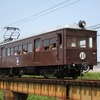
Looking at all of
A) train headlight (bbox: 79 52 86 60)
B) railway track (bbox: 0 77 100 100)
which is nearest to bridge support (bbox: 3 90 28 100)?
railway track (bbox: 0 77 100 100)

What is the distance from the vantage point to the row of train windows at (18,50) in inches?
874

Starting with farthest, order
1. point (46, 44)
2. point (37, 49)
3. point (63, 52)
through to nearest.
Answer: point (37, 49), point (46, 44), point (63, 52)

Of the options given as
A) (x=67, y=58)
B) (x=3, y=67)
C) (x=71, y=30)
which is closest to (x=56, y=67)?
(x=67, y=58)

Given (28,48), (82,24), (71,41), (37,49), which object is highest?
(82,24)

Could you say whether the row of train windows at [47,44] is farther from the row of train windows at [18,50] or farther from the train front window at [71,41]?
the row of train windows at [18,50]

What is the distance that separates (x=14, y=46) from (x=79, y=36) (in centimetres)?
774

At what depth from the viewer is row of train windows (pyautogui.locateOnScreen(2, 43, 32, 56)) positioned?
2220cm

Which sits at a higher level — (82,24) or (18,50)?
(82,24)

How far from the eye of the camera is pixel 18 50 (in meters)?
24.1

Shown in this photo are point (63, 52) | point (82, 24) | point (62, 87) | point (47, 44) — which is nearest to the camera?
point (62, 87)

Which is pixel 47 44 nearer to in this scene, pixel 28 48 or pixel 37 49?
pixel 37 49

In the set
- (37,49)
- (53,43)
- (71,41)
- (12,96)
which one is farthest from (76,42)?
(12,96)

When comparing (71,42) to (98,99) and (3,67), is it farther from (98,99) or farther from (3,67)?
(3,67)

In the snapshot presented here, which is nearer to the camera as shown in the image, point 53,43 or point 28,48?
point 53,43
